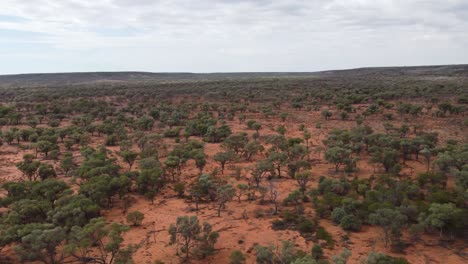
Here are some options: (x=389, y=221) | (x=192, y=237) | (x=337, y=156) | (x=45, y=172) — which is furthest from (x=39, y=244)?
(x=337, y=156)

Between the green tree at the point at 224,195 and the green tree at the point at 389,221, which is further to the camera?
the green tree at the point at 224,195

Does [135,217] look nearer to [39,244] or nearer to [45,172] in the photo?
[39,244]

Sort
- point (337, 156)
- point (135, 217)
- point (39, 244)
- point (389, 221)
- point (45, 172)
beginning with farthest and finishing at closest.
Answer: point (337, 156) < point (45, 172) < point (135, 217) < point (389, 221) < point (39, 244)

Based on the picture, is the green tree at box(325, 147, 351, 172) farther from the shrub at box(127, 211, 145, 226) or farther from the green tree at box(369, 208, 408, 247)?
the shrub at box(127, 211, 145, 226)

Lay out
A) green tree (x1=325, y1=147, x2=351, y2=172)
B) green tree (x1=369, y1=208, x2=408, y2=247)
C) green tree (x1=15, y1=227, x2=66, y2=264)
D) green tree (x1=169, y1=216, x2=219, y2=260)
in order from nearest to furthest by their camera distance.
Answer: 1. green tree (x1=15, y1=227, x2=66, y2=264)
2. green tree (x1=169, y1=216, x2=219, y2=260)
3. green tree (x1=369, y1=208, x2=408, y2=247)
4. green tree (x1=325, y1=147, x2=351, y2=172)

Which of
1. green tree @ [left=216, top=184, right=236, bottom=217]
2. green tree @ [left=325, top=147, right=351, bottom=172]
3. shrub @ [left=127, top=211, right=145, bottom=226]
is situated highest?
green tree @ [left=325, top=147, right=351, bottom=172]

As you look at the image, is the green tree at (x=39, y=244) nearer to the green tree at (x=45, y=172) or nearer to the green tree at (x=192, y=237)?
the green tree at (x=192, y=237)

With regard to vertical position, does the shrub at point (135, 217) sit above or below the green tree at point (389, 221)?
below

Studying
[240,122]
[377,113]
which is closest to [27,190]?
[240,122]

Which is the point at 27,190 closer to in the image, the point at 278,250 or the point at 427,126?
the point at 278,250

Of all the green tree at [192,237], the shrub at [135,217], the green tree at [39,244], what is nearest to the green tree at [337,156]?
the green tree at [192,237]

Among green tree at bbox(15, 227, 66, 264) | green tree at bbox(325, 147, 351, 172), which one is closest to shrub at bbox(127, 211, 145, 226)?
green tree at bbox(15, 227, 66, 264)
